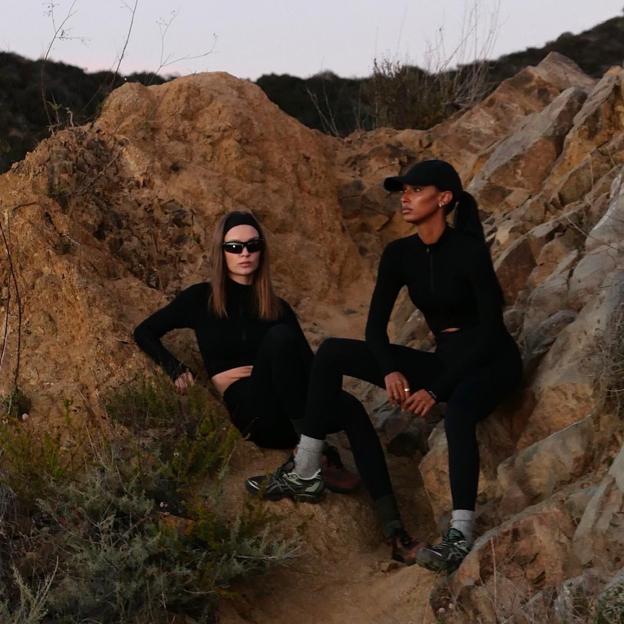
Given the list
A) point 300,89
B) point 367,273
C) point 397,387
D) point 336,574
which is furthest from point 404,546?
point 300,89

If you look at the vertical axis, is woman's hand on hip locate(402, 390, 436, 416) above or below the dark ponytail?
below

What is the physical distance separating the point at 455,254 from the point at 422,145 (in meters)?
4.48

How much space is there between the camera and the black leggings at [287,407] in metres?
4.34

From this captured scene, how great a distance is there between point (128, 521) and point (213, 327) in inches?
43.2

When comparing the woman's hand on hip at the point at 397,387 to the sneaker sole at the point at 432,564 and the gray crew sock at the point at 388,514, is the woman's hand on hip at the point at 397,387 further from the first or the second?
the sneaker sole at the point at 432,564

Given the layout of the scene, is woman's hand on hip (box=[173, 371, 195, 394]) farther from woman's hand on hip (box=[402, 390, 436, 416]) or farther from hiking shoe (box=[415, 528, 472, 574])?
hiking shoe (box=[415, 528, 472, 574])

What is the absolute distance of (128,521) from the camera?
4086 mm

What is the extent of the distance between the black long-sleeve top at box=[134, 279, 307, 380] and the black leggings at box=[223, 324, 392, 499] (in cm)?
16

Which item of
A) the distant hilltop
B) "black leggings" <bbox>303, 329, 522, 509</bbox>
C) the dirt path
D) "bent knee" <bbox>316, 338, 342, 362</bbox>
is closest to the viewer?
the dirt path

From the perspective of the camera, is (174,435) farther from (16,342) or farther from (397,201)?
(397,201)

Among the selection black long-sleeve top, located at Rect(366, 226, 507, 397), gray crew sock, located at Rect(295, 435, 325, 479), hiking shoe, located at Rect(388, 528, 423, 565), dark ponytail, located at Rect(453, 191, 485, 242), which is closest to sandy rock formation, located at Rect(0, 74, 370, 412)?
gray crew sock, located at Rect(295, 435, 325, 479)

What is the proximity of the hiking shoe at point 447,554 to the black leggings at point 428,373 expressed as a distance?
0.43 m

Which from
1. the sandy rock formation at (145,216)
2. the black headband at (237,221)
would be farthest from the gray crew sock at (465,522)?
the sandy rock formation at (145,216)

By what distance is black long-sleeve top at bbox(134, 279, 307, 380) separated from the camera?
4777mm
